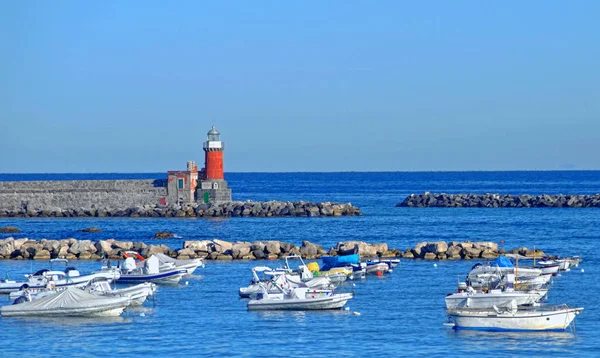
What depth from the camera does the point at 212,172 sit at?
74938 millimetres

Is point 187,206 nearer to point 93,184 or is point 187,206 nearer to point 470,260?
point 93,184

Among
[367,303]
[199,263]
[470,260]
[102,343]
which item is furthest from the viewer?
[470,260]

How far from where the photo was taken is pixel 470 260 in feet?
147

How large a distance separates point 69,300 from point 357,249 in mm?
17125

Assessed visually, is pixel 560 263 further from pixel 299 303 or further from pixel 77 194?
pixel 77 194

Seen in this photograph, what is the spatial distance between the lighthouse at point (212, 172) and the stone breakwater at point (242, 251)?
90.2ft

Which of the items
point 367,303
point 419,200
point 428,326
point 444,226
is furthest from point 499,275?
point 419,200

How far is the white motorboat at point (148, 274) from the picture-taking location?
3812cm

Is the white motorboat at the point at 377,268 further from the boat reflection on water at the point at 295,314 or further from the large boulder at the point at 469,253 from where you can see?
the boat reflection on water at the point at 295,314

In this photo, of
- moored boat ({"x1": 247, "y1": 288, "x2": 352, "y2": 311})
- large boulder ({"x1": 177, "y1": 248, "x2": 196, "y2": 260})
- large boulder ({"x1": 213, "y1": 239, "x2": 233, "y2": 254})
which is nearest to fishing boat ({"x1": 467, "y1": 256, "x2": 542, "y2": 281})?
moored boat ({"x1": 247, "y1": 288, "x2": 352, "y2": 311})

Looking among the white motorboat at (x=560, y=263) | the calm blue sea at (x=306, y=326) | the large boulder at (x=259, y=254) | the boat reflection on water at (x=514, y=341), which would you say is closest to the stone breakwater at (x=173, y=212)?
the calm blue sea at (x=306, y=326)

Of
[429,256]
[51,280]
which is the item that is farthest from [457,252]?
[51,280]

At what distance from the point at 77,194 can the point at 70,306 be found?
45.0 meters

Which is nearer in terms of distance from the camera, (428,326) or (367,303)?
(428,326)
